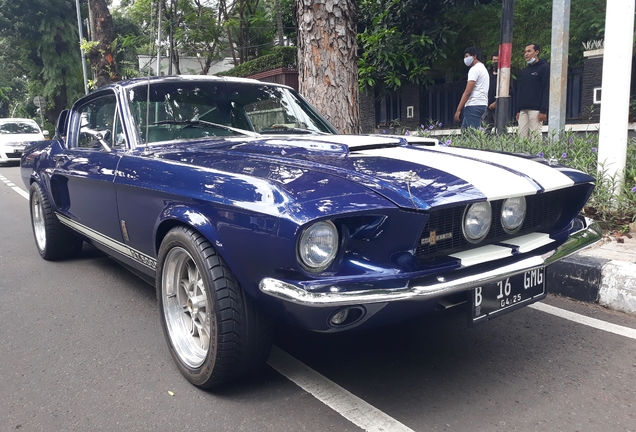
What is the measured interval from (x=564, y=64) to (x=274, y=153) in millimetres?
5013

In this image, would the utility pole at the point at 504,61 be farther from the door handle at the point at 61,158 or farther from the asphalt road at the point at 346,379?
the door handle at the point at 61,158

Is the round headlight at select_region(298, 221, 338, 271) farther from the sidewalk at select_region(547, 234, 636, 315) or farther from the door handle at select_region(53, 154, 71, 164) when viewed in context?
the door handle at select_region(53, 154, 71, 164)

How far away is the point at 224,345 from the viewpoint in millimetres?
2342

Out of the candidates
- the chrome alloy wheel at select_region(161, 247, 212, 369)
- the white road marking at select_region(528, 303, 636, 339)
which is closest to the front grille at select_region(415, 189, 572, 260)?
the white road marking at select_region(528, 303, 636, 339)

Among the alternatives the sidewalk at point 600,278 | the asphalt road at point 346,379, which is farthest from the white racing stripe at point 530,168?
the sidewalk at point 600,278

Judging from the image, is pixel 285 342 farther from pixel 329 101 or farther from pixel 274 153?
pixel 329 101

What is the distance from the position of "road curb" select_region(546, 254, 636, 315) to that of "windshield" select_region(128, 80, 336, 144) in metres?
1.90

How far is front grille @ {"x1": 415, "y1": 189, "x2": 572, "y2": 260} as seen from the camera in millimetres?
2297

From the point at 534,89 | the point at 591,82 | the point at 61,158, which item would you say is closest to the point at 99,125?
the point at 61,158

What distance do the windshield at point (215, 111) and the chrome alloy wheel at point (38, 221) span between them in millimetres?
2134

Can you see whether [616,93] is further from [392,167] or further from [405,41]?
[405,41]

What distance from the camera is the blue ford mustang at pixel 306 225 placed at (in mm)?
2104

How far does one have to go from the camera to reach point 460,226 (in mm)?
2395

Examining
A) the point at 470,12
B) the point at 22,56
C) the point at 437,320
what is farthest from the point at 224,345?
the point at 22,56
